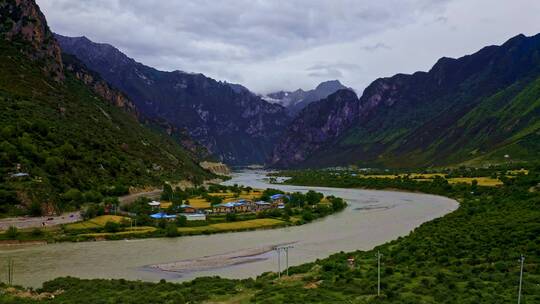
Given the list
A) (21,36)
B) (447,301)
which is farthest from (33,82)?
(447,301)

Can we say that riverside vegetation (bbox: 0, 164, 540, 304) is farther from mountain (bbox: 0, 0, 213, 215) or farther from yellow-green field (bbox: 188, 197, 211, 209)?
yellow-green field (bbox: 188, 197, 211, 209)

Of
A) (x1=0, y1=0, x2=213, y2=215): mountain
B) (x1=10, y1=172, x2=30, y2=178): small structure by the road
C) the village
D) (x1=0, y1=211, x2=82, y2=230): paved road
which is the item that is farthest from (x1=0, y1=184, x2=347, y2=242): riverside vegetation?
(x1=10, y1=172, x2=30, y2=178): small structure by the road

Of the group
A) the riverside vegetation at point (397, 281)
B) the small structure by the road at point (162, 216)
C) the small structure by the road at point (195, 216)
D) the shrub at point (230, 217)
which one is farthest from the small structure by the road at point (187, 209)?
the riverside vegetation at point (397, 281)

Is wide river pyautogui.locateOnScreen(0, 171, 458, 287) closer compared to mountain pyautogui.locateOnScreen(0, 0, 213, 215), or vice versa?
wide river pyautogui.locateOnScreen(0, 171, 458, 287)

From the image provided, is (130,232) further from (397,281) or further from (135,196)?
(397,281)

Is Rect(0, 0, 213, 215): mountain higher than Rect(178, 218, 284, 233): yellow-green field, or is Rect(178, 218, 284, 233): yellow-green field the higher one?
Rect(0, 0, 213, 215): mountain

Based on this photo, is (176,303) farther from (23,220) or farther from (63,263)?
(23,220)

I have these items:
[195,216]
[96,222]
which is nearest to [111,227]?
[96,222]
